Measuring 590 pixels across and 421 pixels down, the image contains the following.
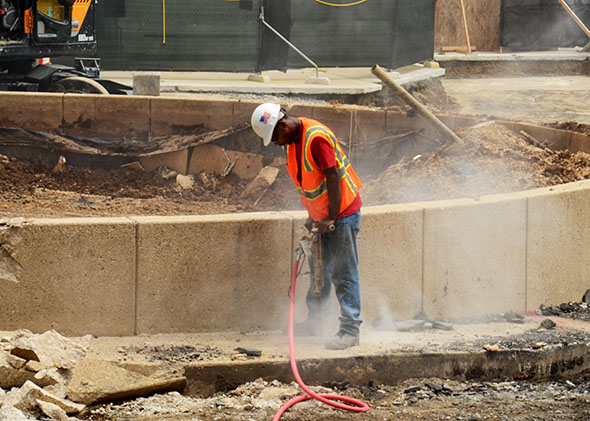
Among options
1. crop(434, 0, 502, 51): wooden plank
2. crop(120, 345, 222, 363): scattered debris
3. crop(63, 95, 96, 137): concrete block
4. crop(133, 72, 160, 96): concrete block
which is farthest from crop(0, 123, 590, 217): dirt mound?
crop(434, 0, 502, 51): wooden plank

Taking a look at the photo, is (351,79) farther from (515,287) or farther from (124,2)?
(515,287)

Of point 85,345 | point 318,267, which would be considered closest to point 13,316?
point 85,345

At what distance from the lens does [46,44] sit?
1356 cm

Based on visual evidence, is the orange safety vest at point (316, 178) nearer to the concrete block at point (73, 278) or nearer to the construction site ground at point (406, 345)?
the construction site ground at point (406, 345)

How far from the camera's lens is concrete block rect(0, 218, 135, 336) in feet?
Answer: 20.9

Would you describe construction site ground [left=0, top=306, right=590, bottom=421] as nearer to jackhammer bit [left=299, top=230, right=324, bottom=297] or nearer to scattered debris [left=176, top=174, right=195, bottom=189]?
jackhammer bit [left=299, top=230, right=324, bottom=297]

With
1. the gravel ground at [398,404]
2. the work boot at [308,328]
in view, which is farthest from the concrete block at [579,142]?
the work boot at [308,328]

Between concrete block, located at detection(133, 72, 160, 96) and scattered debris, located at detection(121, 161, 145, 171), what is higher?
concrete block, located at detection(133, 72, 160, 96)

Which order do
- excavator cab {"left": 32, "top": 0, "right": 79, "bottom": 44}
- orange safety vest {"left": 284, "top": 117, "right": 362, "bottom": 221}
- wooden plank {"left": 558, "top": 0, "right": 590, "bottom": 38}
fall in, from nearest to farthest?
orange safety vest {"left": 284, "top": 117, "right": 362, "bottom": 221} < excavator cab {"left": 32, "top": 0, "right": 79, "bottom": 44} < wooden plank {"left": 558, "top": 0, "right": 590, "bottom": 38}

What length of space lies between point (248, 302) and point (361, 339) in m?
0.83

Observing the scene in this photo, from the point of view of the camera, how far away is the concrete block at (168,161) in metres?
12.6

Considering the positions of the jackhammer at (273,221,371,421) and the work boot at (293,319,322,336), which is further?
the work boot at (293,319,322,336)

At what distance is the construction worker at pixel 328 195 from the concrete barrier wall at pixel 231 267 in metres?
0.34

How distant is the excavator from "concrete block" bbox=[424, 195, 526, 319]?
802 cm
